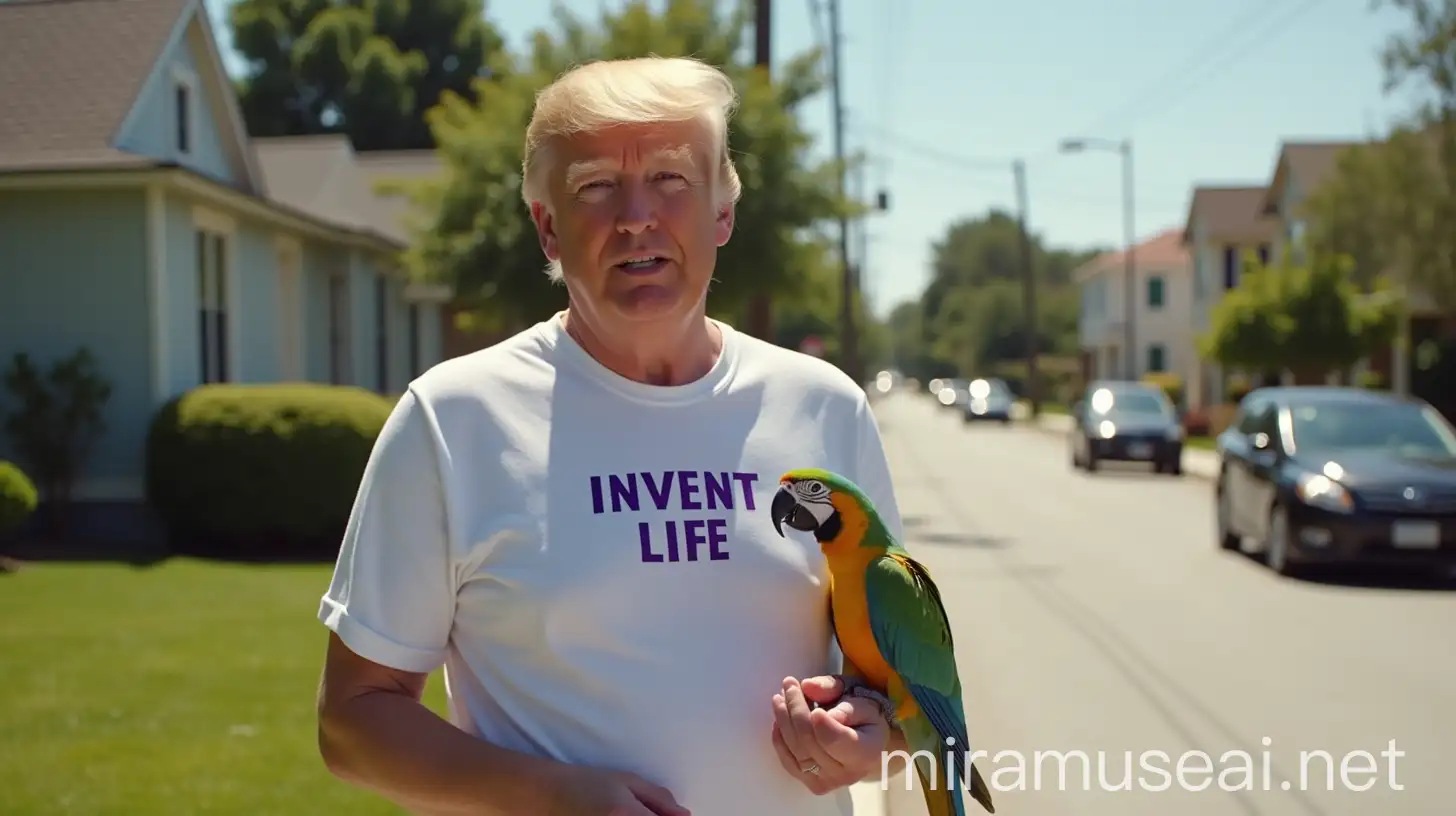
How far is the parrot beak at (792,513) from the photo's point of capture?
2.13 m

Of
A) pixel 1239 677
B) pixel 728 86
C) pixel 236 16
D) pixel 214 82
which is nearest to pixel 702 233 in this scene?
pixel 728 86

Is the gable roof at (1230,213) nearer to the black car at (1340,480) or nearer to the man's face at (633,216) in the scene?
the black car at (1340,480)

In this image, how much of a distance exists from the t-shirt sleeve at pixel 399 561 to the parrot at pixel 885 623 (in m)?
0.50

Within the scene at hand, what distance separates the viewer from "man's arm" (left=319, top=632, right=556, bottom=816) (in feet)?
6.54

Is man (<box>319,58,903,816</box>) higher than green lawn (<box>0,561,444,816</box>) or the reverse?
higher

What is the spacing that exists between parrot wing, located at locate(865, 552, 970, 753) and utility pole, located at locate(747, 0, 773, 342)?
1312 cm

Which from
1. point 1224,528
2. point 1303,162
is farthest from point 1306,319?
point 1224,528

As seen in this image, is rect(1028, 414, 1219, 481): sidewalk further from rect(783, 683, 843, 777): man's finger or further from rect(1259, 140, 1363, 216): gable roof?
rect(783, 683, 843, 777): man's finger

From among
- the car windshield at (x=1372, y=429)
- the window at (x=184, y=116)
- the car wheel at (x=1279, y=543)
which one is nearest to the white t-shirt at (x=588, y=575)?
the car wheel at (x=1279, y=543)

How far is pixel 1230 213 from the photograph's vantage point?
179ft

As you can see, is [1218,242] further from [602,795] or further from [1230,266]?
[602,795]

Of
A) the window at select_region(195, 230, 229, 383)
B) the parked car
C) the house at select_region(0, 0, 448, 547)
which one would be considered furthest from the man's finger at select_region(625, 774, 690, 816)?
the parked car

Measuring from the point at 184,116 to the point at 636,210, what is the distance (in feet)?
59.0

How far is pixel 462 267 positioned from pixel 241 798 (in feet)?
35.8
